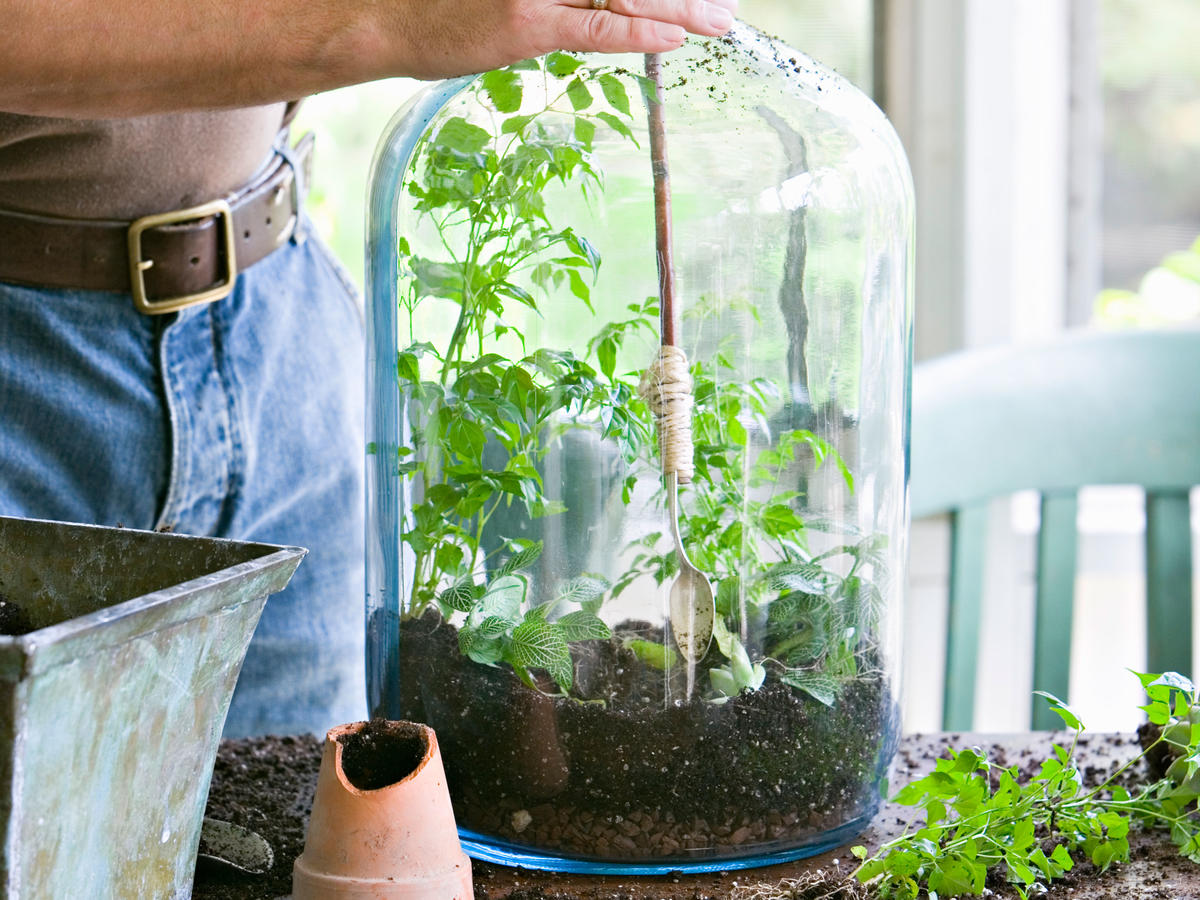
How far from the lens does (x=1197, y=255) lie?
74.5 inches

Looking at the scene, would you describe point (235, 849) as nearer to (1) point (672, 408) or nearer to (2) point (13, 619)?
(2) point (13, 619)

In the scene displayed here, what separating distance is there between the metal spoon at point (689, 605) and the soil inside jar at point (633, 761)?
20mm

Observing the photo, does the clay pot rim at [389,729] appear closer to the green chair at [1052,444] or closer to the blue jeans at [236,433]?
the blue jeans at [236,433]

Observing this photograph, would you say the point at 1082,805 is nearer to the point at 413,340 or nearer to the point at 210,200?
the point at 413,340

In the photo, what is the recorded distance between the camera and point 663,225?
693mm

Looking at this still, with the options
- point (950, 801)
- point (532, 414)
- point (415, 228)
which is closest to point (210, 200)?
point (415, 228)

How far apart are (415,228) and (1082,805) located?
50 cm

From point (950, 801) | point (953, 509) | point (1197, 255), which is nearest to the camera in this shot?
point (950, 801)

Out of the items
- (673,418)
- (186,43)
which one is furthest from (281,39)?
(673,418)

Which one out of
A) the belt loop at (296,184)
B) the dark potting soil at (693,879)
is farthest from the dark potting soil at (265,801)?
the belt loop at (296,184)

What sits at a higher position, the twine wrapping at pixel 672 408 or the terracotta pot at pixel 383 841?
the twine wrapping at pixel 672 408

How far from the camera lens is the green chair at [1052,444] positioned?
1.37 metres

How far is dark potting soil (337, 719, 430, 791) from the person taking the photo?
61cm

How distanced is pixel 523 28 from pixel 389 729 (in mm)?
355
